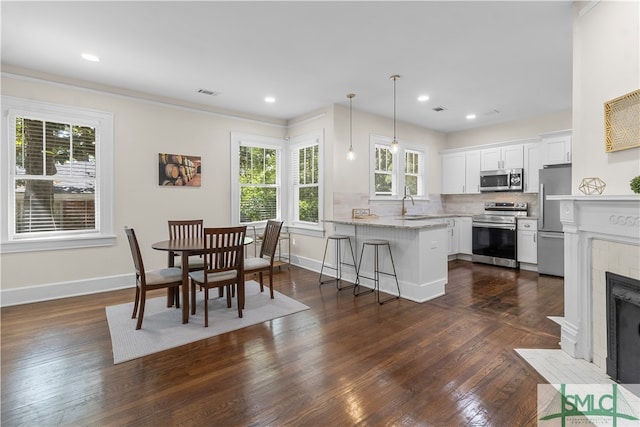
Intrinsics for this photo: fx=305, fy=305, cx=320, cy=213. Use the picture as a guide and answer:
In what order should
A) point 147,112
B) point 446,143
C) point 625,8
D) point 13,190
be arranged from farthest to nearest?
point 446,143, point 147,112, point 13,190, point 625,8

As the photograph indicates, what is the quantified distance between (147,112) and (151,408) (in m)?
4.03

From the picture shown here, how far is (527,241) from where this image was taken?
5371 mm

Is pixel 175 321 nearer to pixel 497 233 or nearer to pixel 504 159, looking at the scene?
pixel 497 233

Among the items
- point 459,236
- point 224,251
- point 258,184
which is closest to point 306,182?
point 258,184

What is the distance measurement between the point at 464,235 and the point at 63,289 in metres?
6.73

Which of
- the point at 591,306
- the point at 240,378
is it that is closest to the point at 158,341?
the point at 240,378

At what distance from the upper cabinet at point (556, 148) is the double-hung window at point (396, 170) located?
2.13m

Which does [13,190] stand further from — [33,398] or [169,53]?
[33,398]

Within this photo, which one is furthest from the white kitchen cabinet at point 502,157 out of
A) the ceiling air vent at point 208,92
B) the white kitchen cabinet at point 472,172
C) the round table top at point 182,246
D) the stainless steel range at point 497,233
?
the round table top at point 182,246

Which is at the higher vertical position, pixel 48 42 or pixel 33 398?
pixel 48 42

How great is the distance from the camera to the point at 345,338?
8.99 feet

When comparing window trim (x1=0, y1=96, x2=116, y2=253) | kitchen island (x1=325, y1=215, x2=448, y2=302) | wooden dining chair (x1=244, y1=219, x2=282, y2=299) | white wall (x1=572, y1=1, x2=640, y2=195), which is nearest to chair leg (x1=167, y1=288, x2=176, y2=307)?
wooden dining chair (x1=244, y1=219, x2=282, y2=299)

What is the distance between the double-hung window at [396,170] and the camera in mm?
5613

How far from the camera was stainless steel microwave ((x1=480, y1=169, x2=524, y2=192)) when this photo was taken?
5.72 m
